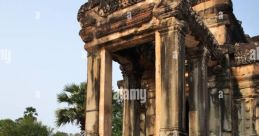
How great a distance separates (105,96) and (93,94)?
15.7 inches

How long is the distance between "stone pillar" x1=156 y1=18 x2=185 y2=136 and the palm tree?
12.7 m

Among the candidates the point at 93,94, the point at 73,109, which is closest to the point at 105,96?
the point at 93,94

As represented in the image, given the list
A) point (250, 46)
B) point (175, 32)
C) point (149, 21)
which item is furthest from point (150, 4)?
point (250, 46)

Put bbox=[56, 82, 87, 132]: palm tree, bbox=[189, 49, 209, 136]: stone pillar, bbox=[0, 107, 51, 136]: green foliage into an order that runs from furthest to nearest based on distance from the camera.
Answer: bbox=[0, 107, 51, 136]: green foliage → bbox=[56, 82, 87, 132]: palm tree → bbox=[189, 49, 209, 136]: stone pillar

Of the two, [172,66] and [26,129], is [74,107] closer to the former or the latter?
[26,129]

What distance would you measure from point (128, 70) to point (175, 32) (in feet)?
13.0

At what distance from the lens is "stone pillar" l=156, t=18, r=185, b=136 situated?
8094mm

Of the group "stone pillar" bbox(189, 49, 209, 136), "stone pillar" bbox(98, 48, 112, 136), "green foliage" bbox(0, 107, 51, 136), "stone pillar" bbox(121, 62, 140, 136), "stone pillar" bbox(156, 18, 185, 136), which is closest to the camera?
"stone pillar" bbox(156, 18, 185, 136)

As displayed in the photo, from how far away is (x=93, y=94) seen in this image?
10.1 metres

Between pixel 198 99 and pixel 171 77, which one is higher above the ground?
pixel 171 77

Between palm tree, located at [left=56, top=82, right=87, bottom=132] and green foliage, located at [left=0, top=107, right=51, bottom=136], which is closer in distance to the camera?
palm tree, located at [left=56, top=82, right=87, bottom=132]

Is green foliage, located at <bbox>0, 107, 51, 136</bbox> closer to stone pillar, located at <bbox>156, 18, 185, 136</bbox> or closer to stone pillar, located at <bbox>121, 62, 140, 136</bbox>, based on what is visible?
stone pillar, located at <bbox>121, 62, 140, 136</bbox>

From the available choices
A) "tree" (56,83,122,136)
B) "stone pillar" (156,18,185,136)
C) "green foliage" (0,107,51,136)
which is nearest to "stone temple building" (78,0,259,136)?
"stone pillar" (156,18,185,136)

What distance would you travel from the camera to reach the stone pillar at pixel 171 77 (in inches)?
319
